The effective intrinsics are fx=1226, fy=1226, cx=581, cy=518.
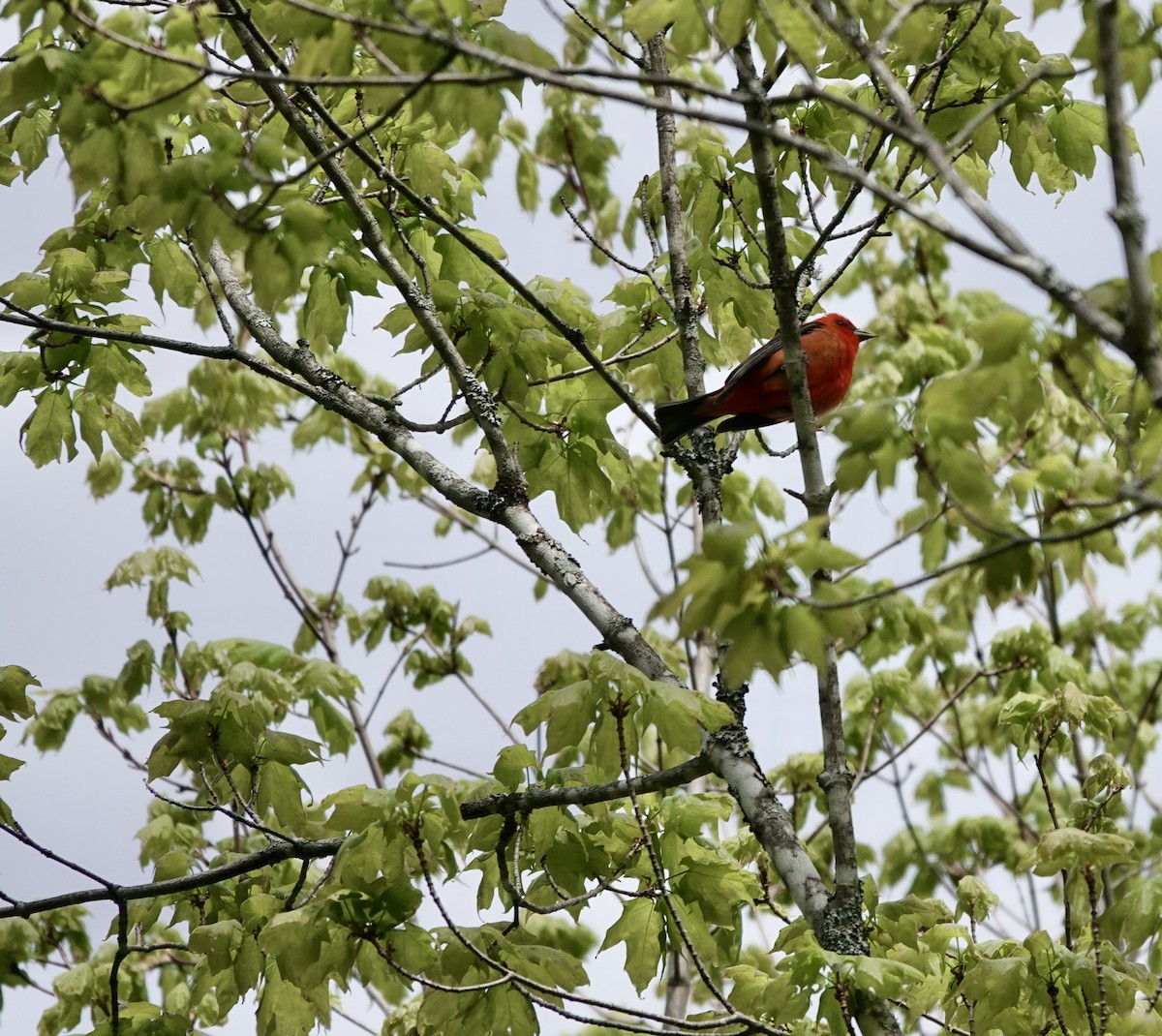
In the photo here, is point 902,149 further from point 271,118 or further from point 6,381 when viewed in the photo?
point 6,381

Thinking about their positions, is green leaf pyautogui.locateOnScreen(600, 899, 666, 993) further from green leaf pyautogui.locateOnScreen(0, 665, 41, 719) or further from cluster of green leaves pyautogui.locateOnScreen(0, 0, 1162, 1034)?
green leaf pyautogui.locateOnScreen(0, 665, 41, 719)

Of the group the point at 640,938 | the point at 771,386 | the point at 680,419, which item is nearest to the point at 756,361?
the point at 771,386

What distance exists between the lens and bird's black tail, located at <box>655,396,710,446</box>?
396 centimetres

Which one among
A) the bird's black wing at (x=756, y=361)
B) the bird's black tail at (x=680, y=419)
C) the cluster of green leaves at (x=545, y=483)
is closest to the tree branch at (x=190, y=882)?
the cluster of green leaves at (x=545, y=483)

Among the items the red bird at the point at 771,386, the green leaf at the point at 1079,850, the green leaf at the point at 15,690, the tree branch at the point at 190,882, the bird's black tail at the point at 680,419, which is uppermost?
the red bird at the point at 771,386

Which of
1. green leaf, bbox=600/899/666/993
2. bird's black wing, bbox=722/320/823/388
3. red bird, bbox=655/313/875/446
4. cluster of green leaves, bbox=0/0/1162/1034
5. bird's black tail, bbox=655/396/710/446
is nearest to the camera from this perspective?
cluster of green leaves, bbox=0/0/1162/1034

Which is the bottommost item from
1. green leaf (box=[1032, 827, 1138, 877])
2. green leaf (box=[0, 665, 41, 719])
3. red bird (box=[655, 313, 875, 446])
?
green leaf (box=[1032, 827, 1138, 877])

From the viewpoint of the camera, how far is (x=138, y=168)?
2.50 metres

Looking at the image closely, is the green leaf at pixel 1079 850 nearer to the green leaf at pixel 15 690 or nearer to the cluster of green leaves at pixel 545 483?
the cluster of green leaves at pixel 545 483

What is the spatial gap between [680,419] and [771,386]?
94cm

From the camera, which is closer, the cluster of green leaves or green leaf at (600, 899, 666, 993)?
the cluster of green leaves

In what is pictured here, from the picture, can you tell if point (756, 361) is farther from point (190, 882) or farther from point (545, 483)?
point (190, 882)

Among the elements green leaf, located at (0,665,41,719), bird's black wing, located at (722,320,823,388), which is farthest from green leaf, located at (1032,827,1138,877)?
green leaf, located at (0,665,41,719)

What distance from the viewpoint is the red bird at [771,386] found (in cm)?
429
